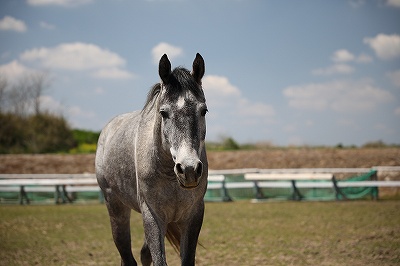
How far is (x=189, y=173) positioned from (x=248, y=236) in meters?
6.77

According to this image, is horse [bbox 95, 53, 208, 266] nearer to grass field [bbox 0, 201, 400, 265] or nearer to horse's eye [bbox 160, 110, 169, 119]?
horse's eye [bbox 160, 110, 169, 119]

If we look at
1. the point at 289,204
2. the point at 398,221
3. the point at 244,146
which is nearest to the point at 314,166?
the point at 289,204

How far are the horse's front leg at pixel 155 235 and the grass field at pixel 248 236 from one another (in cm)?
316

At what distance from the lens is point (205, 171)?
4367 millimetres

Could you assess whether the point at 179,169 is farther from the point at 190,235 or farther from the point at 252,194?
the point at 252,194

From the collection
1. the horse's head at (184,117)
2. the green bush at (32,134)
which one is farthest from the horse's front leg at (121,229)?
the green bush at (32,134)

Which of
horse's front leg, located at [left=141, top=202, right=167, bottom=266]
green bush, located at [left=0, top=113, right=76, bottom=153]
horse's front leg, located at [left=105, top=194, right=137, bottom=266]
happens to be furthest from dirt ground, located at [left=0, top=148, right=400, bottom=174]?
horse's front leg, located at [left=141, top=202, right=167, bottom=266]

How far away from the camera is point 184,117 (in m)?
3.79

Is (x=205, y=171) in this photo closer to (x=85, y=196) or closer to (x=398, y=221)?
(x=398, y=221)

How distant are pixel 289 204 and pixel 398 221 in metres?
5.30

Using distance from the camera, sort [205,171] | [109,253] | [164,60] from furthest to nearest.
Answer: [109,253] → [205,171] → [164,60]

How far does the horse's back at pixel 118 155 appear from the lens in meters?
4.85

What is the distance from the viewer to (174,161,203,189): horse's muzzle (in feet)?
11.6

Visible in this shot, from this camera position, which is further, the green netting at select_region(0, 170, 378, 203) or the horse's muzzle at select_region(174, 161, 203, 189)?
the green netting at select_region(0, 170, 378, 203)
